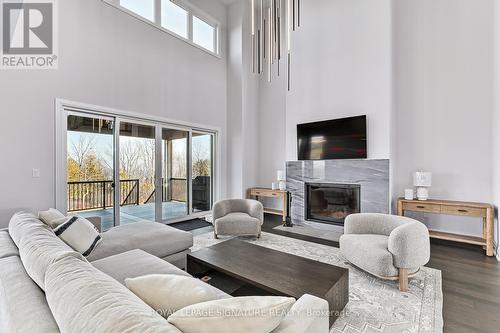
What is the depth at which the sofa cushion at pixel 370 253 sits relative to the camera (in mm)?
2301

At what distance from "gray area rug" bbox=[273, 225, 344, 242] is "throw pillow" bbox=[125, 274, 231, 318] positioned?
3376mm

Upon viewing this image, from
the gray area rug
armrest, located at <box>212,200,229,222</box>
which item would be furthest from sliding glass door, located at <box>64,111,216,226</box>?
the gray area rug

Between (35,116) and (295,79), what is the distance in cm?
461

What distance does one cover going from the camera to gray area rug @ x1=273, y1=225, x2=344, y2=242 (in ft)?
13.6

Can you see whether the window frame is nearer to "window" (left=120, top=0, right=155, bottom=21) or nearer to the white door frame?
"window" (left=120, top=0, right=155, bottom=21)

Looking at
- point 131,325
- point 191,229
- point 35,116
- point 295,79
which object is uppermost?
point 295,79

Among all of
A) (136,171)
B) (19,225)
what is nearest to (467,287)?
(19,225)

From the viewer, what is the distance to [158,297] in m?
1.06

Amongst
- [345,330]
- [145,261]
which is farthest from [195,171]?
[345,330]

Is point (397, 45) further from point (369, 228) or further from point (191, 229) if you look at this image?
point (191, 229)

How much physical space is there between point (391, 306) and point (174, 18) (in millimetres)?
6104

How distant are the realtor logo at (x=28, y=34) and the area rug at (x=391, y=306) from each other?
4.51m

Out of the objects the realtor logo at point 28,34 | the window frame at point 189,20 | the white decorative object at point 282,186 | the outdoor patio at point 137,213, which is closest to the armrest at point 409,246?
the white decorative object at point 282,186

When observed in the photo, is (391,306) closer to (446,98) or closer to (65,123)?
(446,98)
